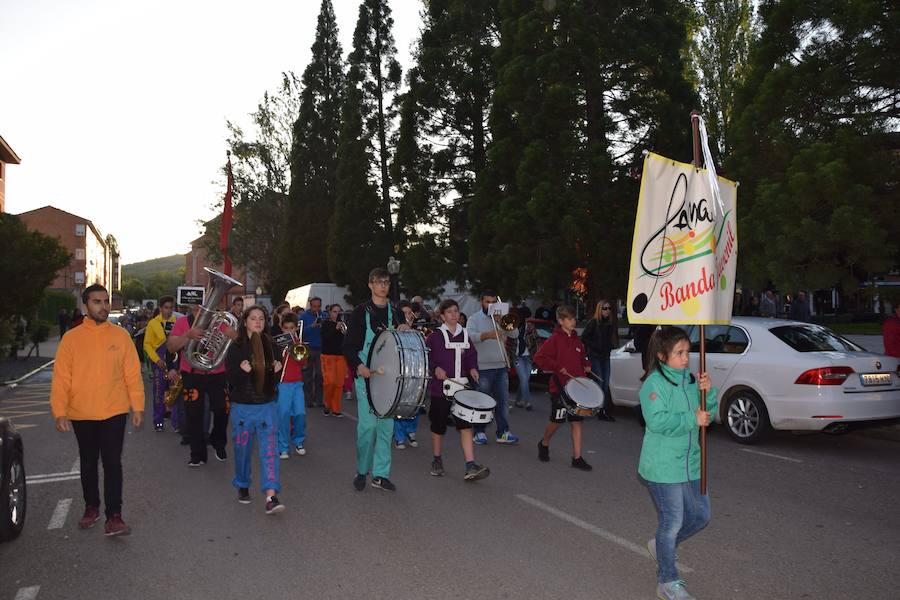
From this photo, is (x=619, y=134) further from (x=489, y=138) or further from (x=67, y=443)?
(x=67, y=443)

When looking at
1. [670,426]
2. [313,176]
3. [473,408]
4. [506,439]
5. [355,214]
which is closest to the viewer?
[670,426]

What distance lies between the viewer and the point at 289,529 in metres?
6.06

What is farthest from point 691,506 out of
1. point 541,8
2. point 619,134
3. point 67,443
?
point 541,8

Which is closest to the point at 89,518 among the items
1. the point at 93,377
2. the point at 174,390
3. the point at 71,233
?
the point at 93,377

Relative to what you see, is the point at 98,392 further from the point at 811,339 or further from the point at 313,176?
the point at 313,176

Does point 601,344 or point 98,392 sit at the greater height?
point 601,344

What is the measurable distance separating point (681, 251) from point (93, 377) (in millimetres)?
4334

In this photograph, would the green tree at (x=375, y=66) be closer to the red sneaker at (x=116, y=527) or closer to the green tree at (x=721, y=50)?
the green tree at (x=721, y=50)

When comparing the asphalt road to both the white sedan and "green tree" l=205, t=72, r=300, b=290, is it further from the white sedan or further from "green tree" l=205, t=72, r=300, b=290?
"green tree" l=205, t=72, r=300, b=290

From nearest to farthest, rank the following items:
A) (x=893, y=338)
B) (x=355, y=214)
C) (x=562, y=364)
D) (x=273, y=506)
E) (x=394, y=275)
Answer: (x=273, y=506), (x=562, y=364), (x=893, y=338), (x=394, y=275), (x=355, y=214)

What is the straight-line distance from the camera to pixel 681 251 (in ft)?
16.6

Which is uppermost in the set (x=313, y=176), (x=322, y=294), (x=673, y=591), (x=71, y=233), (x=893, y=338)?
(x=71, y=233)

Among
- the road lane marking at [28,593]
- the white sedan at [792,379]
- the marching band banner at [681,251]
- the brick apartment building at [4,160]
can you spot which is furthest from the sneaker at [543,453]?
the brick apartment building at [4,160]

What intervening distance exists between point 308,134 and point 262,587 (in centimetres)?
4625
